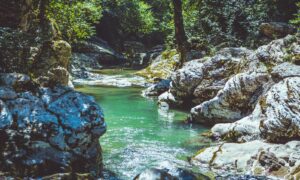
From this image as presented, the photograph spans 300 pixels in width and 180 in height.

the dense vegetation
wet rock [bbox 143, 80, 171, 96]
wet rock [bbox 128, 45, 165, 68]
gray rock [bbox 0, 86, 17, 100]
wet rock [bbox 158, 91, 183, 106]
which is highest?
the dense vegetation

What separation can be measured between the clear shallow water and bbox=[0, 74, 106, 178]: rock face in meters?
1.27

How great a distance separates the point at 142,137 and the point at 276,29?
12.9 m

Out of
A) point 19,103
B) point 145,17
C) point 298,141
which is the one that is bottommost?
point 298,141

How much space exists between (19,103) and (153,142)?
16.5 feet

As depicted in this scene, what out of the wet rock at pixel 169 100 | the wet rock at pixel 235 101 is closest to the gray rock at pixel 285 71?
the wet rock at pixel 235 101

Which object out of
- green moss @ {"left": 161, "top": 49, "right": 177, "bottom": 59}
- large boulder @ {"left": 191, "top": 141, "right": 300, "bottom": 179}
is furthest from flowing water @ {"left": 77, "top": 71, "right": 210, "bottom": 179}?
green moss @ {"left": 161, "top": 49, "right": 177, "bottom": 59}

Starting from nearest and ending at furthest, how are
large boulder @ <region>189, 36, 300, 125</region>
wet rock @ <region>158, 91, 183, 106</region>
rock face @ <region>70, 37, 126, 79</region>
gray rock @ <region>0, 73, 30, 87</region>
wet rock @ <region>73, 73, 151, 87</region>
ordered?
gray rock @ <region>0, 73, 30, 87</region> < large boulder @ <region>189, 36, 300, 125</region> < wet rock @ <region>158, 91, 183, 106</region> < wet rock @ <region>73, 73, 151, 87</region> < rock face @ <region>70, 37, 126, 79</region>

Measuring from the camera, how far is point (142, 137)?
12570 mm

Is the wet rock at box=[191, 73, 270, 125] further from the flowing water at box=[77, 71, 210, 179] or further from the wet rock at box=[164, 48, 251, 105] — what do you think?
the wet rock at box=[164, 48, 251, 105]

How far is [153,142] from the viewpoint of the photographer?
11.9 metres

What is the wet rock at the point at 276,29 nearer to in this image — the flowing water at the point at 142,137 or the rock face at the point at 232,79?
the rock face at the point at 232,79

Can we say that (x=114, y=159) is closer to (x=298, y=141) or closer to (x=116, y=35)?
(x=298, y=141)

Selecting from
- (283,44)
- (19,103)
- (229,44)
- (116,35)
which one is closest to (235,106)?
(283,44)

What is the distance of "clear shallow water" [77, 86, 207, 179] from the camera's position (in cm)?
966
